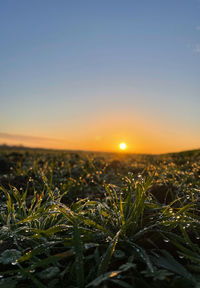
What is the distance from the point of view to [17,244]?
216cm

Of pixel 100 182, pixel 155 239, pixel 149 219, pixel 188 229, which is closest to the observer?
pixel 155 239

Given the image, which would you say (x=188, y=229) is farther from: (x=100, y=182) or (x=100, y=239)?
(x=100, y=182)

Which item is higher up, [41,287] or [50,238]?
[50,238]

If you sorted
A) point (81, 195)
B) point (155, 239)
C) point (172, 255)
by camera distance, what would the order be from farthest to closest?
1. point (81, 195)
2. point (155, 239)
3. point (172, 255)

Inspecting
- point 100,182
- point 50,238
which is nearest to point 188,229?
point 50,238

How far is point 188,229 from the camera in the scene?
244 cm

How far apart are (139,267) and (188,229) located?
0.78 metres

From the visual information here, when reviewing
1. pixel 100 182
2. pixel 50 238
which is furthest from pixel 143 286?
pixel 100 182

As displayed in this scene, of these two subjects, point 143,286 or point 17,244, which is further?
point 17,244

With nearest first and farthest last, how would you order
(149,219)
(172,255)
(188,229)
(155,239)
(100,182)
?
1. (172,255)
2. (155,239)
3. (188,229)
4. (149,219)
5. (100,182)

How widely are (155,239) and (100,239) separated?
47cm

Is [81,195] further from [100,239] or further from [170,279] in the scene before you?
[170,279]

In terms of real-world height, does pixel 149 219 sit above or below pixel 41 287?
above

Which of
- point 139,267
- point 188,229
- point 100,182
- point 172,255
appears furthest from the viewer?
point 100,182
